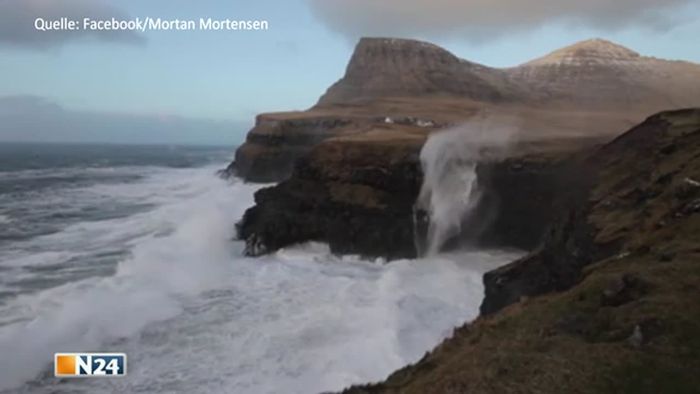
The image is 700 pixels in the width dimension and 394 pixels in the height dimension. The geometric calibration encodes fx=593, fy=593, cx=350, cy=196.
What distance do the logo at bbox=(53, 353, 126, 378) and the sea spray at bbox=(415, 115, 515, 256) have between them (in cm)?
1846

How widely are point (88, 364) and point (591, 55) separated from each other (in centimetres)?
11955

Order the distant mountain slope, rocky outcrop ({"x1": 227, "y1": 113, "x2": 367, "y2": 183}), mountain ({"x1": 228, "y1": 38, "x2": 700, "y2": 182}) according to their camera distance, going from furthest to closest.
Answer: the distant mountain slope < mountain ({"x1": 228, "y1": 38, "x2": 700, "y2": 182}) < rocky outcrop ({"x1": 227, "y1": 113, "x2": 367, "y2": 183})

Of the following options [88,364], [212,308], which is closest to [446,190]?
[212,308]

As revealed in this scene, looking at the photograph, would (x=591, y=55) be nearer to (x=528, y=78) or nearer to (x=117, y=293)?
(x=528, y=78)

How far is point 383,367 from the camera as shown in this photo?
15.6 meters

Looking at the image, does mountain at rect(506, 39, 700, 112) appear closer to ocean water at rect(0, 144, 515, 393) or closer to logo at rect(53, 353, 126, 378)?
ocean water at rect(0, 144, 515, 393)

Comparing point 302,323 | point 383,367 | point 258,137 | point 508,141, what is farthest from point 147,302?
point 258,137

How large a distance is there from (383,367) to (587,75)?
108827mm

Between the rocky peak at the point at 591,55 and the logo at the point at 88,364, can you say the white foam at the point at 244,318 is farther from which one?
the rocky peak at the point at 591,55

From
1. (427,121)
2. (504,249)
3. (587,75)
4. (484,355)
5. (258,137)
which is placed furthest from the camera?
(587,75)

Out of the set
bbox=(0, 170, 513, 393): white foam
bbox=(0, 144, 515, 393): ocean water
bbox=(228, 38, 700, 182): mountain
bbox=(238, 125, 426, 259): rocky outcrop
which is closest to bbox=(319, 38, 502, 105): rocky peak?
bbox=(228, 38, 700, 182): mountain

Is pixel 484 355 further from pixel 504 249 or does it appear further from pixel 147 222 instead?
pixel 147 222

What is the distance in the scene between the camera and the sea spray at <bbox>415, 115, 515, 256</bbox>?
3244 cm

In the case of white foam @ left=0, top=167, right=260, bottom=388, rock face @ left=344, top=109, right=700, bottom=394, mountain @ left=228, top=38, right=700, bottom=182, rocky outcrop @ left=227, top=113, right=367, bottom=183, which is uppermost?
mountain @ left=228, top=38, right=700, bottom=182
